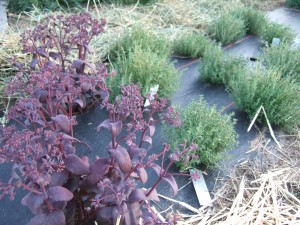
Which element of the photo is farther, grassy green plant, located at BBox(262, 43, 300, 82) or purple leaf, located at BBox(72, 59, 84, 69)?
grassy green plant, located at BBox(262, 43, 300, 82)

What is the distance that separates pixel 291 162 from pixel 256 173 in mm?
325

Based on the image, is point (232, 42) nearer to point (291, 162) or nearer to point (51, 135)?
point (291, 162)

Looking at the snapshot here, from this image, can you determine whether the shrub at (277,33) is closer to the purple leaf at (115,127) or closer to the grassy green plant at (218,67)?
the grassy green plant at (218,67)

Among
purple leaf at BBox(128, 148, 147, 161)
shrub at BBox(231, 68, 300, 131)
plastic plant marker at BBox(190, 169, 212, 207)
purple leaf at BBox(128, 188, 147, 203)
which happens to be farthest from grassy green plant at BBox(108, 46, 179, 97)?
purple leaf at BBox(128, 188, 147, 203)

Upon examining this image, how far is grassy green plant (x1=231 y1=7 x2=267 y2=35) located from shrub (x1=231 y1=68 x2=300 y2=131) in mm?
1832

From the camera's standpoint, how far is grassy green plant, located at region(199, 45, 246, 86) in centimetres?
305

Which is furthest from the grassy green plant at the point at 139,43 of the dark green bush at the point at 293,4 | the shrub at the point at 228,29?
the dark green bush at the point at 293,4

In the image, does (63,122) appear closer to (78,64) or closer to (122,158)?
(122,158)

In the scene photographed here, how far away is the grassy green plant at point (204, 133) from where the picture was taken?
2.11 meters

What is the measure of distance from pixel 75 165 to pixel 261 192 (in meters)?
1.27

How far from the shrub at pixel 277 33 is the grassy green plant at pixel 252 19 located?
16 cm

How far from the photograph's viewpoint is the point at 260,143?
98.5 inches

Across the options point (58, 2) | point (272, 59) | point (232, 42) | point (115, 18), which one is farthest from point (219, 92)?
point (58, 2)

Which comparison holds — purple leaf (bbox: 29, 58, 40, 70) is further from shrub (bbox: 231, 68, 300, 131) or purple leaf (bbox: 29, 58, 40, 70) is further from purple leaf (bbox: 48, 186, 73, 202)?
shrub (bbox: 231, 68, 300, 131)
